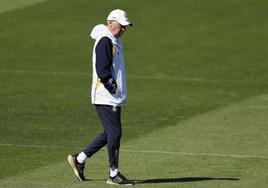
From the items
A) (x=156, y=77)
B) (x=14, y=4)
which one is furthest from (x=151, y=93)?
(x=14, y=4)

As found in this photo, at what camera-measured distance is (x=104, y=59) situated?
560 inches

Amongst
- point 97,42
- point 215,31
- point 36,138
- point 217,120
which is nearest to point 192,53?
point 215,31

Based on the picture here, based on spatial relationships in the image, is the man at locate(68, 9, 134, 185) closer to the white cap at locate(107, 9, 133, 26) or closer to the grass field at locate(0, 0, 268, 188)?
the white cap at locate(107, 9, 133, 26)

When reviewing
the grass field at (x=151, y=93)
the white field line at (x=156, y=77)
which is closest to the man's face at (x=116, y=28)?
the grass field at (x=151, y=93)

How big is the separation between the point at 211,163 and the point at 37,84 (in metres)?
9.76

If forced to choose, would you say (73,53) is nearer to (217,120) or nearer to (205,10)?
(205,10)

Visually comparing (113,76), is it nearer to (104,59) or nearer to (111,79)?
(111,79)

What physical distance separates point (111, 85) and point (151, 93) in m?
10.1

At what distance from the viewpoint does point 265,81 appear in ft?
85.7

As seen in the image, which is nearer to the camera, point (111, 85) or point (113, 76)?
point (111, 85)

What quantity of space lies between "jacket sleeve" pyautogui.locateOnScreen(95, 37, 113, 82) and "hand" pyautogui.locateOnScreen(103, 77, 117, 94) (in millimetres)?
49

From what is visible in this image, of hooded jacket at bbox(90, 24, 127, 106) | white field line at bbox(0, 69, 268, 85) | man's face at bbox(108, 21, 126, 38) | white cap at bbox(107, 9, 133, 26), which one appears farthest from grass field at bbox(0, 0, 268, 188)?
white cap at bbox(107, 9, 133, 26)

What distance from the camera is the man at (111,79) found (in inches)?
561

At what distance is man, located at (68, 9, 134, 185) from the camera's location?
14258 mm
